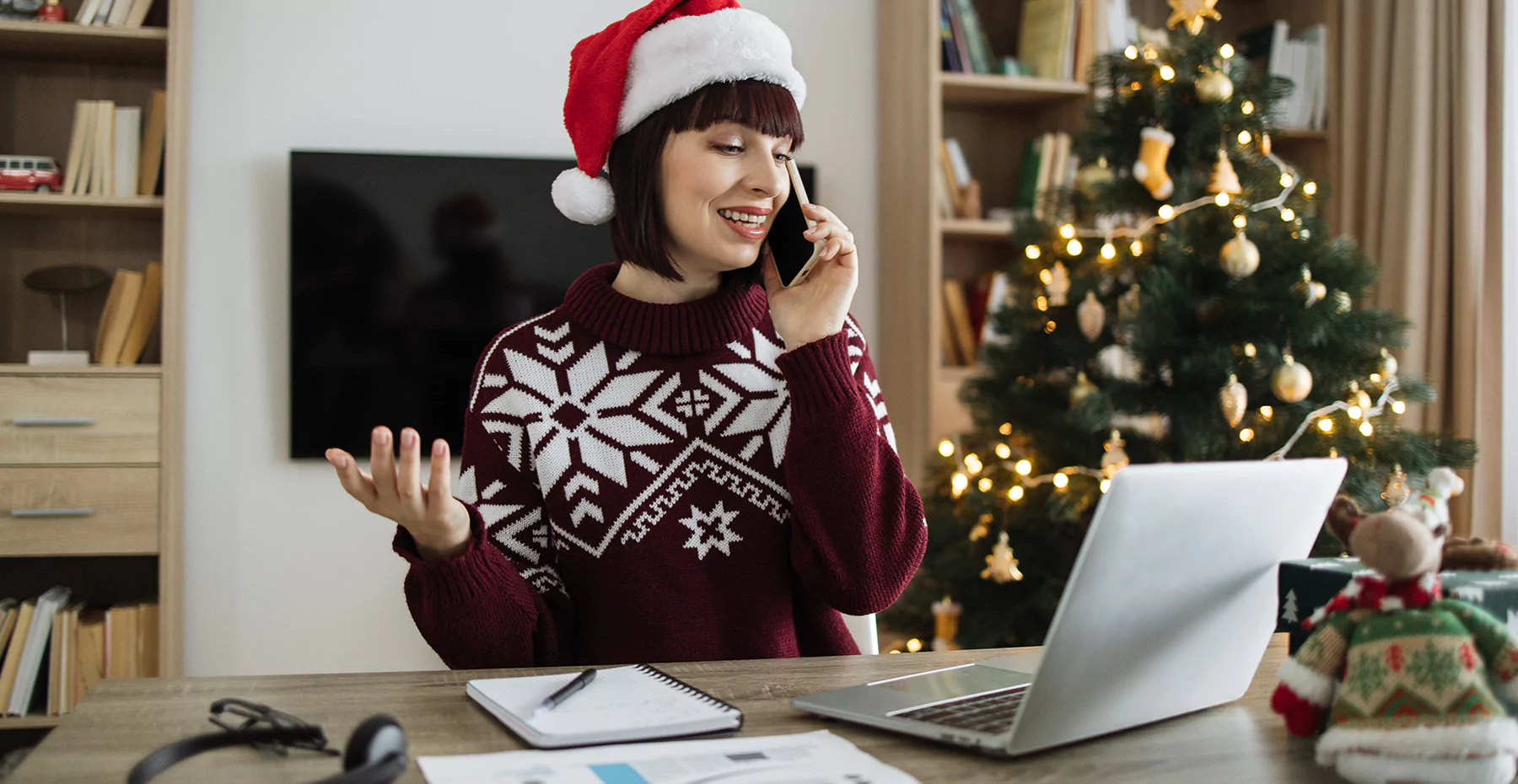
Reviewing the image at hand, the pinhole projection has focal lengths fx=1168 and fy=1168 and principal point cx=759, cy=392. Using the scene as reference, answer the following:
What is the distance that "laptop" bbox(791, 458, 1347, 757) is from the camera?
67cm

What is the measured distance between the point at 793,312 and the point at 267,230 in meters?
2.06

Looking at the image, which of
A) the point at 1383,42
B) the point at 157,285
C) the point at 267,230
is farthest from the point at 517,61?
the point at 1383,42

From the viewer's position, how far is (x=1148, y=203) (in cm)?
225

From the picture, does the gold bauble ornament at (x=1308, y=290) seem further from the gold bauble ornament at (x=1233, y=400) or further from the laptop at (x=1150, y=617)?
the laptop at (x=1150, y=617)

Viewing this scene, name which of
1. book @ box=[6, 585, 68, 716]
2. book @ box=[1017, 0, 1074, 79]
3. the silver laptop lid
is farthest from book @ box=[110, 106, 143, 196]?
the silver laptop lid

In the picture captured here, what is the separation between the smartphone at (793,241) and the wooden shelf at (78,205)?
1.89 meters

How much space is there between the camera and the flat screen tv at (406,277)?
2.82 m

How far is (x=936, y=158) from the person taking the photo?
2.93 metres

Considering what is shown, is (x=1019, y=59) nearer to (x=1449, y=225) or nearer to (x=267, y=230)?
(x=1449, y=225)

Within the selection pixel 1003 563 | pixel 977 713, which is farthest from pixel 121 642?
pixel 977 713

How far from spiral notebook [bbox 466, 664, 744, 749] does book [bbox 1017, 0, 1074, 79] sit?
8.28ft

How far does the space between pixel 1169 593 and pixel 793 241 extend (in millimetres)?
681

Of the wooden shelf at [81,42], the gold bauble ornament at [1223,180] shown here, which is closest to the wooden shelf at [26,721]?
the wooden shelf at [81,42]

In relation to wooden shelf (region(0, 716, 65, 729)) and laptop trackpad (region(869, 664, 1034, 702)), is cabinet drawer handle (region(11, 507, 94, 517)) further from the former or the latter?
laptop trackpad (region(869, 664, 1034, 702))
